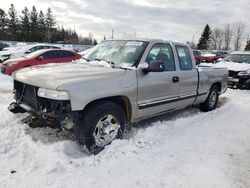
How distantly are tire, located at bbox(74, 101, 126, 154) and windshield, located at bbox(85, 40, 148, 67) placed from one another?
89 cm

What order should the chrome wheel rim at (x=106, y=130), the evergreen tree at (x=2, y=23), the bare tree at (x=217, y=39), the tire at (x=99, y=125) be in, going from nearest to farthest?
the tire at (x=99, y=125)
the chrome wheel rim at (x=106, y=130)
the evergreen tree at (x=2, y=23)
the bare tree at (x=217, y=39)

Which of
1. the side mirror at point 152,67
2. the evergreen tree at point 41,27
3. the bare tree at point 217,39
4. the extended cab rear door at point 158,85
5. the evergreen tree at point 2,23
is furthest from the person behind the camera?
the bare tree at point 217,39

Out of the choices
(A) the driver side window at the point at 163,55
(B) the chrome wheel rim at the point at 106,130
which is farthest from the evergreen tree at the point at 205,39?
(B) the chrome wheel rim at the point at 106,130

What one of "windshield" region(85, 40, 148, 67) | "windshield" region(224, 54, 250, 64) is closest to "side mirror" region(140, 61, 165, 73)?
"windshield" region(85, 40, 148, 67)

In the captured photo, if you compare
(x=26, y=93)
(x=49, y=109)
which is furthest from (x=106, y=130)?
(x=26, y=93)

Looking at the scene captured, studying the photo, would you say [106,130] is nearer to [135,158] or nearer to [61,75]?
[135,158]

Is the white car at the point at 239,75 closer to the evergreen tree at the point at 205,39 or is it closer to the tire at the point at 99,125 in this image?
the tire at the point at 99,125

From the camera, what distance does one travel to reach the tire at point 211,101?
22.9 ft

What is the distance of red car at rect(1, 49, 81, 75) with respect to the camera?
11.1m

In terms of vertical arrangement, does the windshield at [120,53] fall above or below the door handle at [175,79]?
above

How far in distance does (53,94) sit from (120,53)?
172 centimetres

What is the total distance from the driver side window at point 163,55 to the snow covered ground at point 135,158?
1.26m

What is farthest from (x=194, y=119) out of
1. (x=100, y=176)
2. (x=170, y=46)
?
(x=100, y=176)

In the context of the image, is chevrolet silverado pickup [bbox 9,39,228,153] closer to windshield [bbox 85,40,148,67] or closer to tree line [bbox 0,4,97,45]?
windshield [bbox 85,40,148,67]
